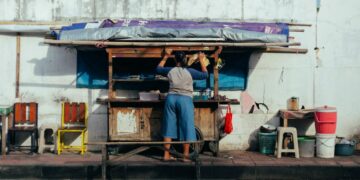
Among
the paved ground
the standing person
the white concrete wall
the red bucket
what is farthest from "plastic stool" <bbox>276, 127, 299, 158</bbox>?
the standing person

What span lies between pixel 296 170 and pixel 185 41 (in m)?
3.29

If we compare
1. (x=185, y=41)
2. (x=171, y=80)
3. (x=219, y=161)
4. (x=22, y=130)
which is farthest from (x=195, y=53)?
(x=22, y=130)

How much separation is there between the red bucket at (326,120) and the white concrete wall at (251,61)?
3.16 feet

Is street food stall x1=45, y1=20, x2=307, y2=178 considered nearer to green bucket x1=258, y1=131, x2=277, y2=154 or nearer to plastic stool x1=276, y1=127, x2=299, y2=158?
green bucket x1=258, y1=131, x2=277, y2=154

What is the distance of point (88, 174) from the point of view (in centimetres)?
1024

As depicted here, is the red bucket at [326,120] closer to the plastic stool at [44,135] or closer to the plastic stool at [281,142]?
the plastic stool at [281,142]

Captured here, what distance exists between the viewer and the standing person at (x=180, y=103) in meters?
10.6

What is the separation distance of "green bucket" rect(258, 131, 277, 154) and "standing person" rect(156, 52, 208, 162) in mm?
1803

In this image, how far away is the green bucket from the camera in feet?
38.3

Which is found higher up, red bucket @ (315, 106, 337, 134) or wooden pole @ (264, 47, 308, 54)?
wooden pole @ (264, 47, 308, 54)

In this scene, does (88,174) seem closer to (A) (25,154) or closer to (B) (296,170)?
(A) (25,154)

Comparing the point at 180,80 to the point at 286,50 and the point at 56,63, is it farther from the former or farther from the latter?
the point at 56,63

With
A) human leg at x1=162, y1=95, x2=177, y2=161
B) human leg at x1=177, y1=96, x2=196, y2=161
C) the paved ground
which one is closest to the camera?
the paved ground

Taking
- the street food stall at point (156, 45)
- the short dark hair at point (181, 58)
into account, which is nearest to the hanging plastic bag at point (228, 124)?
the street food stall at point (156, 45)
